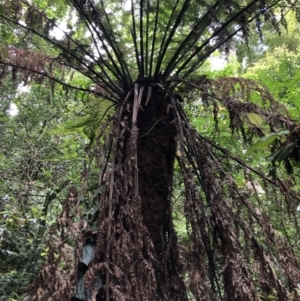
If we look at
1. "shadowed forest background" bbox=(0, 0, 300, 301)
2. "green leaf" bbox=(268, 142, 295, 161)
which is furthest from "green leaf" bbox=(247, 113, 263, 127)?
"green leaf" bbox=(268, 142, 295, 161)

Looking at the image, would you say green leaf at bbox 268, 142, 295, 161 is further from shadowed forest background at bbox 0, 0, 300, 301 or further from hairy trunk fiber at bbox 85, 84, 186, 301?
hairy trunk fiber at bbox 85, 84, 186, 301

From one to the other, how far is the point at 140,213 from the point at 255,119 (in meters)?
0.58

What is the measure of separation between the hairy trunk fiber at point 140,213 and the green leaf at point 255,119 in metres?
0.36

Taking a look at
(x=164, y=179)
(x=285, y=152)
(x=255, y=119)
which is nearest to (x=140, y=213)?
(x=164, y=179)

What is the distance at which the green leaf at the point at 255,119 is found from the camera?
1.28m

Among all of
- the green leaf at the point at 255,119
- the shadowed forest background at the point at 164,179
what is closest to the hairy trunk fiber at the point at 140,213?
the shadowed forest background at the point at 164,179

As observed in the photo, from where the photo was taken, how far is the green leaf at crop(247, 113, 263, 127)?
128cm

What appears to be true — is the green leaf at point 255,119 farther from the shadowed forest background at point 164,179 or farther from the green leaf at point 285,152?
the green leaf at point 285,152

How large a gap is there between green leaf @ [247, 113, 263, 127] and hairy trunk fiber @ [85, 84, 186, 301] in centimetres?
36

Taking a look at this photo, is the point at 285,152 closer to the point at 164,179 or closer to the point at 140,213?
the point at 140,213

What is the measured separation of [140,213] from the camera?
1.09 meters

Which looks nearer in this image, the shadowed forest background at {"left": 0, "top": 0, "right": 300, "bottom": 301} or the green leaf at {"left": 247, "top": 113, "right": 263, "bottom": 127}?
the shadowed forest background at {"left": 0, "top": 0, "right": 300, "bottom": 301}

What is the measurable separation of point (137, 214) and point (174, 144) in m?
0.56

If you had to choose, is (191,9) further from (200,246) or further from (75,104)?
(75,104)
